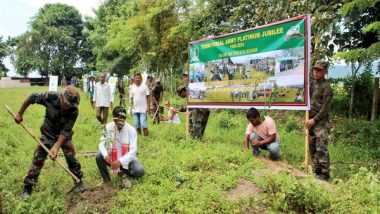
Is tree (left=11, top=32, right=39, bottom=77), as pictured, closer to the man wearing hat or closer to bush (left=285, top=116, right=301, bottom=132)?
bush (left=285, top=116, right=301, bottom=132)

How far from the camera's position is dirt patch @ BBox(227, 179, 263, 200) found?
583 centimetres

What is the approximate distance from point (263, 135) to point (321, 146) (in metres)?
1.23

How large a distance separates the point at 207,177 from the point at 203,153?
3.86 ft

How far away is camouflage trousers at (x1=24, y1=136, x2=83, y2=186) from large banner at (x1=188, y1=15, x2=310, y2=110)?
11.7 feet

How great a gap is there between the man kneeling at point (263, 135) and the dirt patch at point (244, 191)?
1.64 meters

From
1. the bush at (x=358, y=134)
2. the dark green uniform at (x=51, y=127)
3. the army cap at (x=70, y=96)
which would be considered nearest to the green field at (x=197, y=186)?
the dark green uniform at (x=51, y=127)

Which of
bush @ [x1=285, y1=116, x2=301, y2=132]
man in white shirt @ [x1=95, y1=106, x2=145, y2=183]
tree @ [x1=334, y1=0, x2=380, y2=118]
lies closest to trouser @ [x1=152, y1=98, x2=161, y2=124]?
bush @ [x1=285, y1=116, x2=301, y2=132]

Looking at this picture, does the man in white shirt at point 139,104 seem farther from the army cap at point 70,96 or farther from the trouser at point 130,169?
the army cap at point 70,96

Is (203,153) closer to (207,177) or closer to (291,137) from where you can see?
(207,177)

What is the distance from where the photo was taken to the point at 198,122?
1000cm

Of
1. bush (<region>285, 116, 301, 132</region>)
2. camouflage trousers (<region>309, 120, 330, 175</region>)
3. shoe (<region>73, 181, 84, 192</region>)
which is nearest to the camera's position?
shoe (<region>73, 181, 84, 192</region>)

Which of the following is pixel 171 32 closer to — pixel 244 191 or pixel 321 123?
pixel 321 123

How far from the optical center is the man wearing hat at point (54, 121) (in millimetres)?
6098

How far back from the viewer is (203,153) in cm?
758
